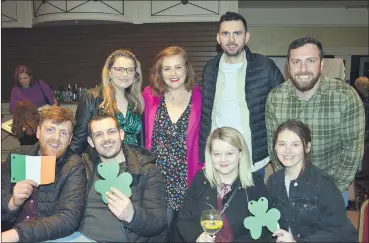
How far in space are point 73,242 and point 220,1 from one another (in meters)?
5.40

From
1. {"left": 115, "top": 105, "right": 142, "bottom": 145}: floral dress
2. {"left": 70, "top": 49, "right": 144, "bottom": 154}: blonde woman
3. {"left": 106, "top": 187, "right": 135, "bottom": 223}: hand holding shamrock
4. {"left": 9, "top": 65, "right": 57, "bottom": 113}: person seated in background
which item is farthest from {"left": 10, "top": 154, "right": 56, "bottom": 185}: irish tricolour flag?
{"left": 9, "top": 65, "right": 57, "bottom": 113}: person seated in background

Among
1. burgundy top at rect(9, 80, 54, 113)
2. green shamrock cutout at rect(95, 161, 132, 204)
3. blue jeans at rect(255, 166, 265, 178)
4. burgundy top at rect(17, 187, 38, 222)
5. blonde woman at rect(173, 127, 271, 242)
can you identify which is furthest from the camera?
burgundy top at rect(9, 80, 54, 113)

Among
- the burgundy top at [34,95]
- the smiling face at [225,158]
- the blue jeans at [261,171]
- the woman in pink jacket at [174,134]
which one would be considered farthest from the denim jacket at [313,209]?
the burgundy top at [34,95]

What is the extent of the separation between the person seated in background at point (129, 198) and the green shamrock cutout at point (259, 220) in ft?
1.67

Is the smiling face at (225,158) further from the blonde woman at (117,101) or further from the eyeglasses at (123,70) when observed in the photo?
the eyeglasses at (123,70)

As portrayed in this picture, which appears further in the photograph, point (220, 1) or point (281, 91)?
point (220, 1)

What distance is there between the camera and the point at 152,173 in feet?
7.42

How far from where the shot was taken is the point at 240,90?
2.76 metres

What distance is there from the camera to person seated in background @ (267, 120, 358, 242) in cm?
193

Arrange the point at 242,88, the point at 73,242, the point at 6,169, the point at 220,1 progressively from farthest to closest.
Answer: the point at 220,1, the point at 242,88, the point at 6,169, the point at 73,242

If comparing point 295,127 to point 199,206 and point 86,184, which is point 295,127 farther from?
point 86,184

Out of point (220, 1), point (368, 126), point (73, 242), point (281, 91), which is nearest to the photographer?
point (73, 242)

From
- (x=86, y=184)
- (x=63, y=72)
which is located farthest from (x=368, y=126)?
(x=63, y=72)

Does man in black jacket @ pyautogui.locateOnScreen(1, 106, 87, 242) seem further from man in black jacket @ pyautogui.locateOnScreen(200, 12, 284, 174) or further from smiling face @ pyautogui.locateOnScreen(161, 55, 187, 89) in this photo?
man in black jacket @ pyautogui.locateOnScreen(200, 12, 284, 174)
